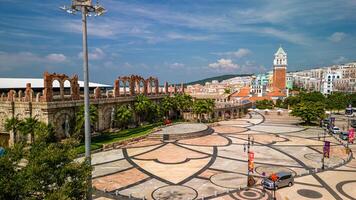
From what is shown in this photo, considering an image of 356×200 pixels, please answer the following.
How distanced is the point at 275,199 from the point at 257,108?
104 metres

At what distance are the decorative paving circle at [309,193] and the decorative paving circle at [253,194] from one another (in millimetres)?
3432

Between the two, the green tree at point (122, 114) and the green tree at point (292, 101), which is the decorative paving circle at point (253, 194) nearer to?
the green tree at point (122, 114)

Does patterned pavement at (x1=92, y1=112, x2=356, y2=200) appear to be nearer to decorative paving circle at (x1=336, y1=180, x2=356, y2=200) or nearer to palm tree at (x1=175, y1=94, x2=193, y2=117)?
decorative paving circle at (x1=336, y1=180, x2=356, y2=200)

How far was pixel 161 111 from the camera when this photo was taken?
2867 inches

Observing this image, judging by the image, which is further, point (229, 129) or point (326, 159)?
point (229, 129)

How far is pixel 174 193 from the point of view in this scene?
2830cm

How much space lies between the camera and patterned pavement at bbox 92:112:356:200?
2822 cm

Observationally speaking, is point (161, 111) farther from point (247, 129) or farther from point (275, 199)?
point (275, 199)

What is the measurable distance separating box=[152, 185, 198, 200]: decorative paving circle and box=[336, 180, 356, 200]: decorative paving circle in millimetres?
15253

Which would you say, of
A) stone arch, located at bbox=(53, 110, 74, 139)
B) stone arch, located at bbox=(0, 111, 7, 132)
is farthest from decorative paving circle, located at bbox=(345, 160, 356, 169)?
stone arch, located at bbox=(0, 111, 7, 132)

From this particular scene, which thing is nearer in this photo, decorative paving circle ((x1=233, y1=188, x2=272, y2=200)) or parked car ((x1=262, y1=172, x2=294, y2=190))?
decorative paving circle ((x1=233, y1=188, x2=272, y2=200))

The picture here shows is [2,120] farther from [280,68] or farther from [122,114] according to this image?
[280,68]

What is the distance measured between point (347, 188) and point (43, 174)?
98.5 feet

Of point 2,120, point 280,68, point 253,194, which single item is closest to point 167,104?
point 2,120
